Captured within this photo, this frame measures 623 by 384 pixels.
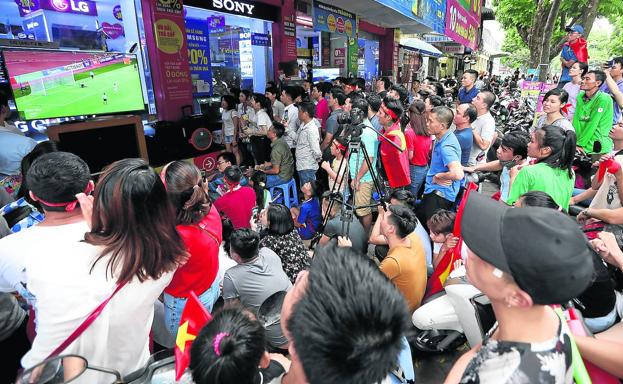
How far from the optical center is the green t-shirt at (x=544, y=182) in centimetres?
213

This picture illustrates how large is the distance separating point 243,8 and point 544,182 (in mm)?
5642

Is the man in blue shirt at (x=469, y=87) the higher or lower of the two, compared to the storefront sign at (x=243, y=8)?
lower

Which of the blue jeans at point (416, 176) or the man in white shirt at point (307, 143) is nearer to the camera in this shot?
the blue jeans at point (416, 176)

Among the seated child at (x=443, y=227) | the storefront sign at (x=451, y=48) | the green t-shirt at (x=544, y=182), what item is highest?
the storefront sign at (x=451, y=48)

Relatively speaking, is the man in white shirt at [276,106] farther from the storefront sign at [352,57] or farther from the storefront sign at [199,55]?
the storefront sign at [352,57]

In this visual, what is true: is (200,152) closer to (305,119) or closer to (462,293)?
(305,119)

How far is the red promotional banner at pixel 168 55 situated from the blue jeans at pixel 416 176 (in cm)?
377

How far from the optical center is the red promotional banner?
16.0ft

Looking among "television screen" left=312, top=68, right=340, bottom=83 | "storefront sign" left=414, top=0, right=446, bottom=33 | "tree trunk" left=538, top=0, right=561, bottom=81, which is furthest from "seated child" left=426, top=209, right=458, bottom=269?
"tree trunk" left=538, top=0, right=561, bottom=81

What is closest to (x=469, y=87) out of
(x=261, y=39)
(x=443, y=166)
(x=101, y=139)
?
(x=443, y=166)

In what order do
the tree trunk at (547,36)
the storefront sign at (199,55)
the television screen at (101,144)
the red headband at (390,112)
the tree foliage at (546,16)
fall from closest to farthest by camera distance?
the red headband at (390,112) < the television screen at (101,144) < the storefront sign at (199,55) < the tree trunk at (547,36) < the tree foliage at (546,16)

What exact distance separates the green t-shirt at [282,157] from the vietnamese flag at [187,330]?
289 cm

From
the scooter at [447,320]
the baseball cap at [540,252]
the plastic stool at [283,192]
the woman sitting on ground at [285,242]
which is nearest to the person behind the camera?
the baseball cap at [540,252]

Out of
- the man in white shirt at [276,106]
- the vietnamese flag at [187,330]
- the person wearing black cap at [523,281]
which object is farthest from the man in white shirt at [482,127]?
the vietnamese flag at [187,330]
